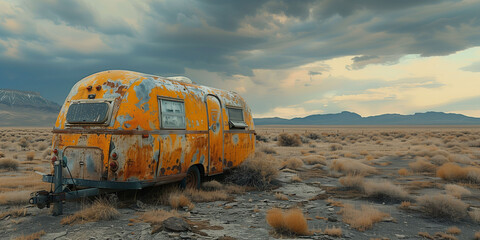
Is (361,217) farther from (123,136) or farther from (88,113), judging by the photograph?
(88,113)

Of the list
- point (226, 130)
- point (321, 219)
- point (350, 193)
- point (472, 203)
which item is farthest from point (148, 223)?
point (472, 203)

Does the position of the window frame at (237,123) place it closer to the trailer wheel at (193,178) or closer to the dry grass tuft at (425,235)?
the trailer wheel at (193,178)

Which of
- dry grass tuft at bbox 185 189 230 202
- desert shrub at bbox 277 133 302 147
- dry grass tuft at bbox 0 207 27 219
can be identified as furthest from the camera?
desert shrub at bbox 277 133 302 147

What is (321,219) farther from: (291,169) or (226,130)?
(291,169)

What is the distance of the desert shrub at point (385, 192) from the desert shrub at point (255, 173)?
3032 mm

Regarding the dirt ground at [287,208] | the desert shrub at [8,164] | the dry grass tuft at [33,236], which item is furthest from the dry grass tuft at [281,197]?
the desert shrub at [8,164]

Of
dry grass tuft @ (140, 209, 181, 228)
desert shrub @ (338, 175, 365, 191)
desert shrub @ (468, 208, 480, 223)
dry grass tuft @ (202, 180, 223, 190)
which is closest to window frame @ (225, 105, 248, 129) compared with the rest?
dry grass tuft @ (202, 180, 223, 190)

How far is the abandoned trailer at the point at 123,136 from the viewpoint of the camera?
7.14 m

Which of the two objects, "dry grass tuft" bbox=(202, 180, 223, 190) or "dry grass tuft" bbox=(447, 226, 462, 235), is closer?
"dry grass tuft" bbox=(447, 226, 462, 235)

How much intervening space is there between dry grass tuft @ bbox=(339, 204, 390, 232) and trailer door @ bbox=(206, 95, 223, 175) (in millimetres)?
3764

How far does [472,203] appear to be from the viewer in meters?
8.68

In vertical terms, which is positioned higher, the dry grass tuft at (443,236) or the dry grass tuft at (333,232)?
the dry grass tuft at (333,232)

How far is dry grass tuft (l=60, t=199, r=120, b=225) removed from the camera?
257 inches

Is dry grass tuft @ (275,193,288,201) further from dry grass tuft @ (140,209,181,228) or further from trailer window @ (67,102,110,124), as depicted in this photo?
trailer window @ (67,102,110,124)
